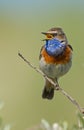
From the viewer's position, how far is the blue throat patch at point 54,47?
6.97m

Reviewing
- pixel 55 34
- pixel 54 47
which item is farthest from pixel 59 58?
pixel 55 34

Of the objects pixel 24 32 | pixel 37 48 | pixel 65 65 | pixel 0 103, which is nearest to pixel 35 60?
pixel 37 48

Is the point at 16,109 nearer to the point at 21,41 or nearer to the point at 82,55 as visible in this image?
the point at 82,55

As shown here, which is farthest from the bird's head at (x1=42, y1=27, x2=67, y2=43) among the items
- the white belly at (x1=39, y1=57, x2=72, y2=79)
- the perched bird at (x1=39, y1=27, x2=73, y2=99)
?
the white belly at (x1=39, y1=57, x2=72, y2=79)

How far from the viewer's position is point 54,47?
7.06 meters

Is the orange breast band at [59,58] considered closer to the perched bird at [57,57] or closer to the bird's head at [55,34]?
the perched bird at [57,57]

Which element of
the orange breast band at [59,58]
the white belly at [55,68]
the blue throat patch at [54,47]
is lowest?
the white belly at [55,68]

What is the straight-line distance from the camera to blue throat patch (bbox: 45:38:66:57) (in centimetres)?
697

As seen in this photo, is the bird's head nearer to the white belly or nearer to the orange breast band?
the orange breast band

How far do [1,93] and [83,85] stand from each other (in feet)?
3.99

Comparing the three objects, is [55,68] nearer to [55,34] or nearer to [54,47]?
[54,47]

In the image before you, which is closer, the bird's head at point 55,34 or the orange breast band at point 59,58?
the bird's head at point 55,34

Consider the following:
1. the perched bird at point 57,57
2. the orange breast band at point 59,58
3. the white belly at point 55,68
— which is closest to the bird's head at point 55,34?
the perched bird at point 57,57

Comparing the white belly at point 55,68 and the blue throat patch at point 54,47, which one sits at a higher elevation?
the blue throat patch at point 54,47
